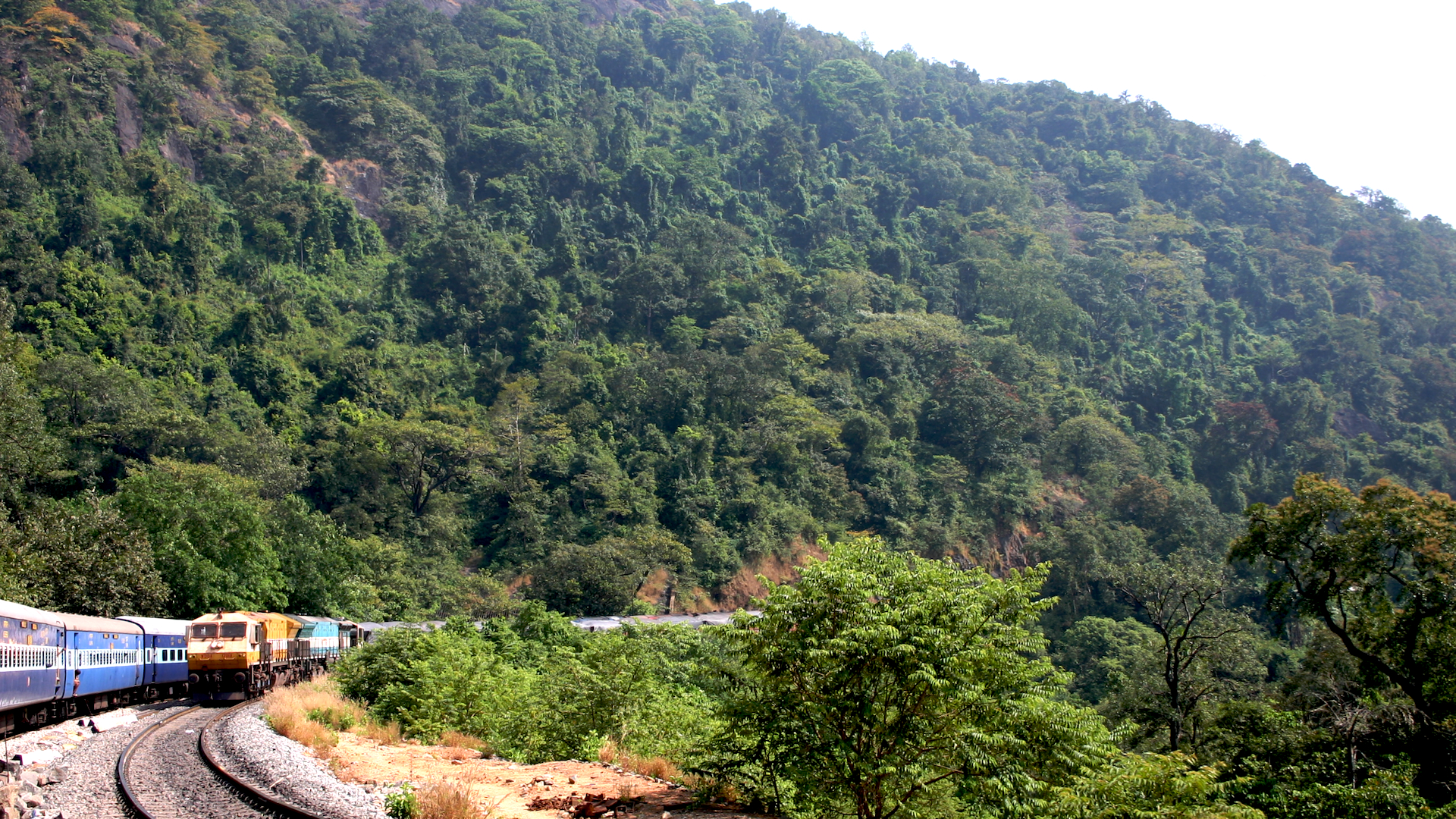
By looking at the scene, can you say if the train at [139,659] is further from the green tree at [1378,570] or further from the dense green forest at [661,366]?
the green tree at [1378,570]

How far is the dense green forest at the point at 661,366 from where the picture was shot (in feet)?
99.9

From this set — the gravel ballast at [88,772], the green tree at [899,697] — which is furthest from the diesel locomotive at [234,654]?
the green tree at [899,697]

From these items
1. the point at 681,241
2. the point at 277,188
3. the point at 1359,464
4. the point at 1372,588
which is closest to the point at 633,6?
the point at 681,241

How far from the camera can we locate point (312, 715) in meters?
19.0

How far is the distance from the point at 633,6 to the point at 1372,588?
128 meters

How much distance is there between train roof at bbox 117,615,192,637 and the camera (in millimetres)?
22484

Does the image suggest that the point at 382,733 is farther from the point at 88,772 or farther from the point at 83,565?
the point at 83,565

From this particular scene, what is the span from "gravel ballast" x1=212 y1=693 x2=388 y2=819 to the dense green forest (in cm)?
851

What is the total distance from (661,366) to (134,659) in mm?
47828

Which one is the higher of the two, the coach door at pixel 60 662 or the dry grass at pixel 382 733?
the coach door at pixel 60 662

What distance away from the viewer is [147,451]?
48000mm

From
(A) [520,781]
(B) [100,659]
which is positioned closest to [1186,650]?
(A) [520,781]

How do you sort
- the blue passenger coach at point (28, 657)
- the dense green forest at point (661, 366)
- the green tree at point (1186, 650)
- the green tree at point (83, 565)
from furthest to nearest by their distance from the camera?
the dense green forest at point (661, 366) → the green tree at point (83, 565) → the green tree at point (1186, 650) → the blue passenger coach at point (28, 657)

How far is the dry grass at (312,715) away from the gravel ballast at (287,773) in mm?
240
